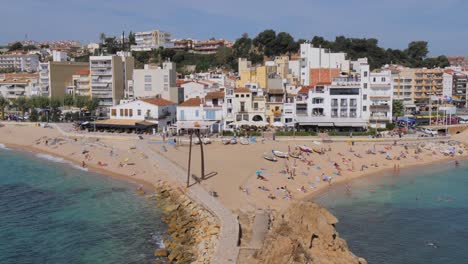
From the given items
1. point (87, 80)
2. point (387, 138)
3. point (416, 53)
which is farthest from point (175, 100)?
point (416, 53)

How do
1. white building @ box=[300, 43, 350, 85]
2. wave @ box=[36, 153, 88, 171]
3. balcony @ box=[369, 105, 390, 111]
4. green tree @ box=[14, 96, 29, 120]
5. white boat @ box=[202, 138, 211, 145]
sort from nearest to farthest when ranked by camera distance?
wave @ box=[36, 153, 88, 171] → white boat @ box=[202, 138, 211, 145] → balcony @ box=[369, 105, 390, 111] → green tree @ box=[14, 96, 29, 120] → white building @ box=[300, 43, 350, 85]

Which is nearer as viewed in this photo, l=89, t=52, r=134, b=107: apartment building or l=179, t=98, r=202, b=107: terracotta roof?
l=179, t=98, r=202, b=107: terracotta roof

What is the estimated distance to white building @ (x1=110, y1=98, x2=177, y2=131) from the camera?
192 ft

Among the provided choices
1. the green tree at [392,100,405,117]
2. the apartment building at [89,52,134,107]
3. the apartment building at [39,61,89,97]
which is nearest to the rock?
the green tree at [392,100,405,117]

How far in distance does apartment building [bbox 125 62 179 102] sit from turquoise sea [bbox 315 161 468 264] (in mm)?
35974

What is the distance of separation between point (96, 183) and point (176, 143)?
11.6 m

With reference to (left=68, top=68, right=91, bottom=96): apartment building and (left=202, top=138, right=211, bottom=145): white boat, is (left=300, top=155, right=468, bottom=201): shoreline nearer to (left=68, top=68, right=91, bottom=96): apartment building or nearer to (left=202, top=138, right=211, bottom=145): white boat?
(left=202, top=138, right=211, bottom=145): white boat

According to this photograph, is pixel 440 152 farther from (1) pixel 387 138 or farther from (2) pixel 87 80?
(2) pixel 87 80

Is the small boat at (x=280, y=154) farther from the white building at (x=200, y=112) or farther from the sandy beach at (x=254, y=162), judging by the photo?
the white building at (x=200, y=112)

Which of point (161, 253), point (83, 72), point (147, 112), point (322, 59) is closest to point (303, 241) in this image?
point (161, 253)

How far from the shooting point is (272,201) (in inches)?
1267

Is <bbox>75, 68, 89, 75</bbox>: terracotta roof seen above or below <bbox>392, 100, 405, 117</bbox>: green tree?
above

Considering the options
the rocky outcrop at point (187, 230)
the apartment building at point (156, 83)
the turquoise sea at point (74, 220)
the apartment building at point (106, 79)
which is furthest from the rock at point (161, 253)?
the apartment building at point (106, 79)

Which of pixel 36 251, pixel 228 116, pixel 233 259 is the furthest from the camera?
pixel 228 116
